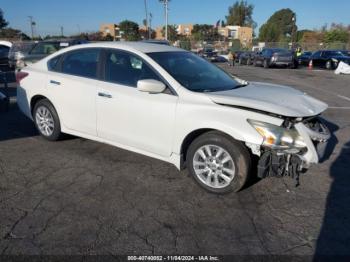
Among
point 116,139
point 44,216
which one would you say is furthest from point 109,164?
point 44,216

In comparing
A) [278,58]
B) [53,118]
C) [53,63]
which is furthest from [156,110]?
[278,58]

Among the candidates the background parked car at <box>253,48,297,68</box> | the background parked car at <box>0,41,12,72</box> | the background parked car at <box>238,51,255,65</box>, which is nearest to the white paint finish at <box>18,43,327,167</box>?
the background parked car at <box>0,41,12,72</box>

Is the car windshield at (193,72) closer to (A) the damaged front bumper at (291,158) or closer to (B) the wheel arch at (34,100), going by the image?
(A) the damaged front bumper at (291,158)

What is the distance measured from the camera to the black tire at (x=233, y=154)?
12.7 ft

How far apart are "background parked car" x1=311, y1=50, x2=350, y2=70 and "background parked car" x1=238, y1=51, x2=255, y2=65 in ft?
18.2

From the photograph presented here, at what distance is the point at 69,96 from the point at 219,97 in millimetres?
2372

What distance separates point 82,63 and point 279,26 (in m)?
114

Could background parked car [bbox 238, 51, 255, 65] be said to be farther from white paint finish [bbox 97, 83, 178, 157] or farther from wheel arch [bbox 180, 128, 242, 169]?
wheel arch [bbox 180, 128, 242, 169]

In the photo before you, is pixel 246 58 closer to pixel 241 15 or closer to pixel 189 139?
pixel 189 139

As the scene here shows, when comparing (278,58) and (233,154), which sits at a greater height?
(233,154)

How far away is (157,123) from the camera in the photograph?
172 inches

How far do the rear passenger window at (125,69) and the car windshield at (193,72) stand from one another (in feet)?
0.62

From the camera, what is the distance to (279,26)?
359ft

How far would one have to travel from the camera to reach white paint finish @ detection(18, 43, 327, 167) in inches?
154
